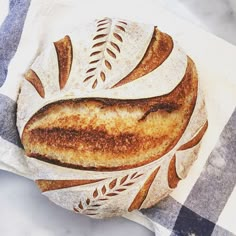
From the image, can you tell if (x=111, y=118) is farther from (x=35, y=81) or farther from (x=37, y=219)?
(x=37, y=219)

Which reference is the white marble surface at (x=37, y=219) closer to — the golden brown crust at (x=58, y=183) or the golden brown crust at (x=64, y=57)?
the golden brown crust at (x=58, y=183)

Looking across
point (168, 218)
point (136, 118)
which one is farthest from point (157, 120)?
point (168, 218)

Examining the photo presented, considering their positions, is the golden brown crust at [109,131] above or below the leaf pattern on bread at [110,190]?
above

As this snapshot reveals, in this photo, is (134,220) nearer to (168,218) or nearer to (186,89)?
(168,218)

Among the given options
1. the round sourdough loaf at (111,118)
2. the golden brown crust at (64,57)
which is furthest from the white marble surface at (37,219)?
the golden brown crust at (64,57)

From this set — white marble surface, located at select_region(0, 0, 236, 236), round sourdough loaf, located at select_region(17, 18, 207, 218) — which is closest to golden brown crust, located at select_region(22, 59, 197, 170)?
round sourdough loaf, located at select_region(17, 18, 207, 218)

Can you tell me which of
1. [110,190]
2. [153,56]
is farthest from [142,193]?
[153,56]

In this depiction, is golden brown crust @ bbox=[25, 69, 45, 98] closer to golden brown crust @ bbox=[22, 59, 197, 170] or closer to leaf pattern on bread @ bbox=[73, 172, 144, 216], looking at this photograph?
golden brown crust @ bbox=[22, 59, 197, 170]
